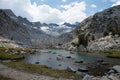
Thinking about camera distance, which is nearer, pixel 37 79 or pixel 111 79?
pixel 111 79

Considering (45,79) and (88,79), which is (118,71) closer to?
(88,79)

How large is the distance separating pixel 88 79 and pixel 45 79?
9.21 metres

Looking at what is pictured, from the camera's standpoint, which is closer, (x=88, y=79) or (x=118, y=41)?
(x=88, y=79)

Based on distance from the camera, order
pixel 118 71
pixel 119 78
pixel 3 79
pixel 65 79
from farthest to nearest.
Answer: pixel 118 71, pixel 65 79, pixel 119 78, pixel 3 79

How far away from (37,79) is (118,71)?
64.5 ft

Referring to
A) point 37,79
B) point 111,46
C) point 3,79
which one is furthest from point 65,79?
point 111,46

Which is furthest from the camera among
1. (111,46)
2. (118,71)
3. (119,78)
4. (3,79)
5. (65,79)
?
(111,46)

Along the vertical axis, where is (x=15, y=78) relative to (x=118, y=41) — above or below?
below

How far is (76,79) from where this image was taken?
156 feet

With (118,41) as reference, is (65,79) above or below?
below

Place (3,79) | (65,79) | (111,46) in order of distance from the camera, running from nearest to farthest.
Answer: (3,79) → (65,79) → (111,46)

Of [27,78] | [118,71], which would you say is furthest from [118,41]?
[27,78]

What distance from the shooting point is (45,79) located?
44.7 metres

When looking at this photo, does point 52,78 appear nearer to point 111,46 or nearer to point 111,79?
point 111,79
